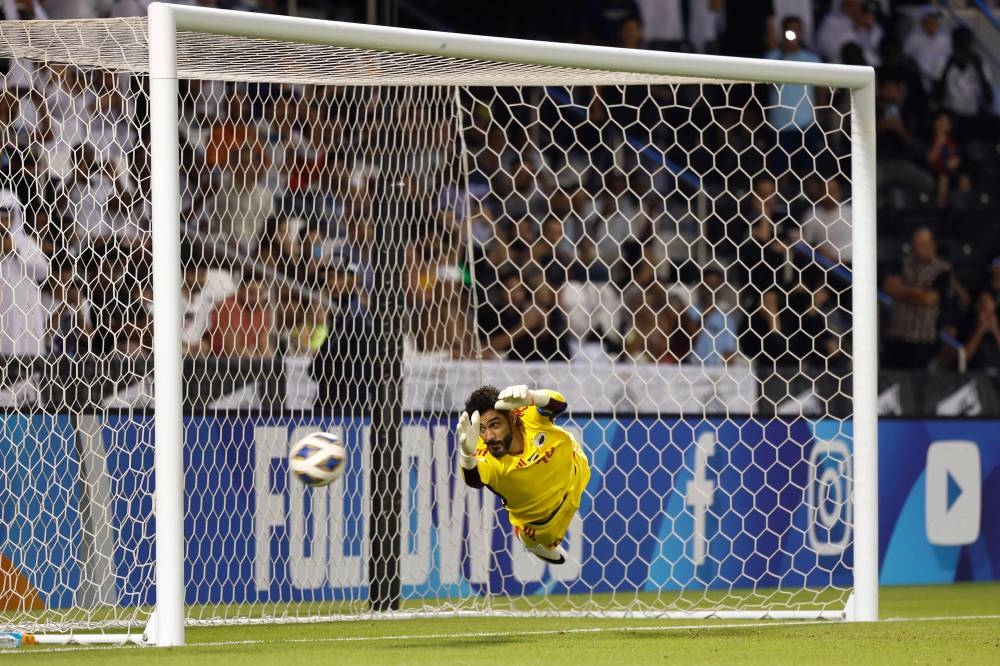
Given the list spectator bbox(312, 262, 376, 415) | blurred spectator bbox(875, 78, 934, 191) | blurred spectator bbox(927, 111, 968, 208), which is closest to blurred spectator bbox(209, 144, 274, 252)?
spectator bbox(312, 262, 376, 415)

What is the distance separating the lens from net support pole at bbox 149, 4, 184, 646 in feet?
22.8

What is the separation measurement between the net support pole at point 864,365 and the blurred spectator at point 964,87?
855 centimetres

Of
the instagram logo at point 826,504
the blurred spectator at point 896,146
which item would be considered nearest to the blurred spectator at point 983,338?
the blurred spectator at point 896,146

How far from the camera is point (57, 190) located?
962 cm

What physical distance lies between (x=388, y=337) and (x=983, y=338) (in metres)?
7.07

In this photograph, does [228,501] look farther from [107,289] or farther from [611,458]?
[611,458]

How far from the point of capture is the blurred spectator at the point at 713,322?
12766 mm

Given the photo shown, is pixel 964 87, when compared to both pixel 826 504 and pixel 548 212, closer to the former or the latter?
pixel 548 212

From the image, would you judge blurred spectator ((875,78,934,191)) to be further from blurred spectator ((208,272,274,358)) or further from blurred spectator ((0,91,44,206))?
blurred spectator ((0,91,44,206))

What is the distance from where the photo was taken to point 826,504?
39.5 feet

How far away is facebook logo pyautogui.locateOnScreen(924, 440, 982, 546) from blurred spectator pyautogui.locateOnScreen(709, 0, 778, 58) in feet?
16.5

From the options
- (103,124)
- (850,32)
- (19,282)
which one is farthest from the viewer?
(850,32)

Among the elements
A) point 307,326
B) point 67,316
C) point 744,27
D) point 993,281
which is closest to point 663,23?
point 744,27

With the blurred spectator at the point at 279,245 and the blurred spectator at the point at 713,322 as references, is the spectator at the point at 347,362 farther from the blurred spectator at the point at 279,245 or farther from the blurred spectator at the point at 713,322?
the blurred spectator at the point at 713,322
